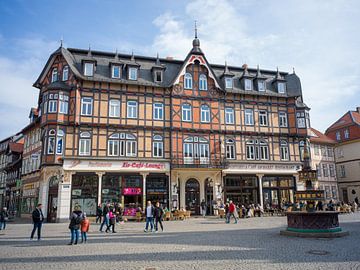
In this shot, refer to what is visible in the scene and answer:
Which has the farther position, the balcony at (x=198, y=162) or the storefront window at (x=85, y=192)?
the balcony at (x=198, y=162)

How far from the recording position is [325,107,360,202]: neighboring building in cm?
4588

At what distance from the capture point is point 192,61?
3266cm

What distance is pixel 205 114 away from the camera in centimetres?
3269

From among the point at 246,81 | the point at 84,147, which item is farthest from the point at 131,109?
the point at 246,81

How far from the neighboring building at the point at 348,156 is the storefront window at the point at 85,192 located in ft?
118

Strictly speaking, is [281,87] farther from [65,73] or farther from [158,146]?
[65,73]

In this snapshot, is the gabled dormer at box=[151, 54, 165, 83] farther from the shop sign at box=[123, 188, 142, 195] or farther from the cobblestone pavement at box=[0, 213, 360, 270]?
the cobblestone pavement at box=[0, 213, 360, 270]

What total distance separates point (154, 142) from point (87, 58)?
32.8 feet

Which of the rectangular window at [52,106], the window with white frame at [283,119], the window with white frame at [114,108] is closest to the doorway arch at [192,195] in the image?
the window with white frame at [114,108]

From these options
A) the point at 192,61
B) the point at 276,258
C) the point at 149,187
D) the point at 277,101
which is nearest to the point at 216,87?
the point at 192,61

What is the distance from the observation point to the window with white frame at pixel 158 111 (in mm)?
31219

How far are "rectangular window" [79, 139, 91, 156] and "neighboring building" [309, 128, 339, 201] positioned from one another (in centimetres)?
3032

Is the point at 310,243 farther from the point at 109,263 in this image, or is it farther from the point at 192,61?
the point at 192,61

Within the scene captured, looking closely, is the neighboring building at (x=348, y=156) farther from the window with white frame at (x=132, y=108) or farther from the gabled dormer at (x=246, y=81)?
the window with white frame at (x=132, y=108)
